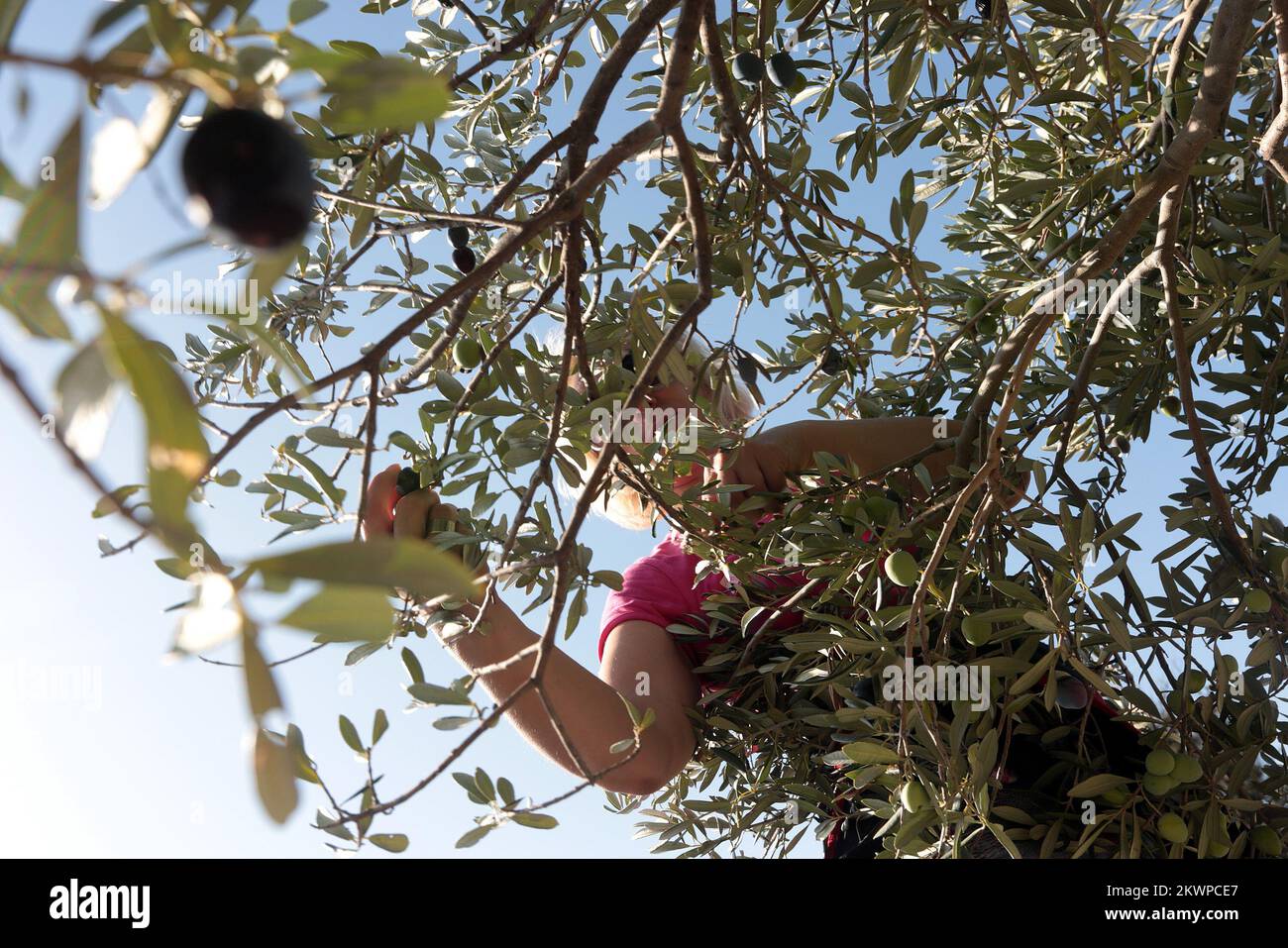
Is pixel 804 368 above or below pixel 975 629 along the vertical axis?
above

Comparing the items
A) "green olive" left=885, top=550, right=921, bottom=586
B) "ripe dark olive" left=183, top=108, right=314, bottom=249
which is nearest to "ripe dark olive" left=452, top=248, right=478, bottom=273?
"green olive" left=885, top=550, right=921, bottom=586

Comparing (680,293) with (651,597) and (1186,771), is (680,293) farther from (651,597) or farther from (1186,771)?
(651,597)

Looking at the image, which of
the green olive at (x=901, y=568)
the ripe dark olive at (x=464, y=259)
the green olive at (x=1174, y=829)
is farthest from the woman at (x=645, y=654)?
the green olive at (x=1174, y=829)

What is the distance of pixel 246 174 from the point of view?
1.53 ft

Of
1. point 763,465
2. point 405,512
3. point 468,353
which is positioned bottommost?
point 405,512

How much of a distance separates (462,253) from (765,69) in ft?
2.10

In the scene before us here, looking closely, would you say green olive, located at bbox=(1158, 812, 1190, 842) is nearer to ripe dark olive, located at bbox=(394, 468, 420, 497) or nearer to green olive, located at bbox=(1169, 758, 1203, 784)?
green olive, located at bbox=(1169, 758, 1203, 784)

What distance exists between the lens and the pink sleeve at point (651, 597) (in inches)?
82.7

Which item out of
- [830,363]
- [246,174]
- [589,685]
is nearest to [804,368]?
[830,363]

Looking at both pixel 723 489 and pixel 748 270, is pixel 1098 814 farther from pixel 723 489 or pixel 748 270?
pixel 748 270

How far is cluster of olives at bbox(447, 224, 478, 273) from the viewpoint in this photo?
1.81m

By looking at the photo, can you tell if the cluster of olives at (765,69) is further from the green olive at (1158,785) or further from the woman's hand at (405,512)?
the green olive at (1158,785)

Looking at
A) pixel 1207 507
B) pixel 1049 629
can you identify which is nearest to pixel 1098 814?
pixel 1049 629
